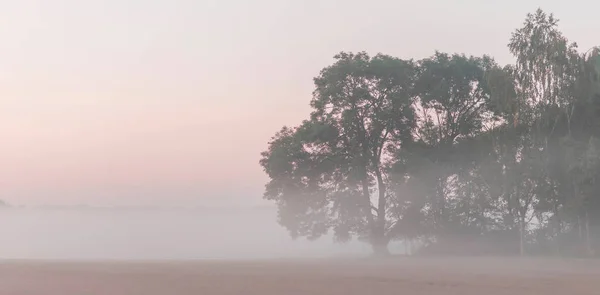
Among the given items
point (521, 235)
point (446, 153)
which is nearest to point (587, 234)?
point (521, 235)

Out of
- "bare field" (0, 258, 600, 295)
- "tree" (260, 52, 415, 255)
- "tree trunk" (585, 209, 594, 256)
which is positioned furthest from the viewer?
"tree" (260, 52, 415, 255)

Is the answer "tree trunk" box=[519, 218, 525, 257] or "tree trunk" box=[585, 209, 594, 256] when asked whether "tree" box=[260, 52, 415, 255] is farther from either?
"tree trunk" box=[585, 209, 594, 256]

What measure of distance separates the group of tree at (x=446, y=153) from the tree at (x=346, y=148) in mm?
82

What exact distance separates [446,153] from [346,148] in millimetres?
7634

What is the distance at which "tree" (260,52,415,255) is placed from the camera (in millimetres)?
43094

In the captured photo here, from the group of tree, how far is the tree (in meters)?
0.08

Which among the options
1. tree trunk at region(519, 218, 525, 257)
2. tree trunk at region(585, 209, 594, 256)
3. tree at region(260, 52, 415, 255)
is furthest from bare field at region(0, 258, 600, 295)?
tree at region(260, 52, 415, 255)

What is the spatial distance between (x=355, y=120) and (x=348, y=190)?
5453 millimetres

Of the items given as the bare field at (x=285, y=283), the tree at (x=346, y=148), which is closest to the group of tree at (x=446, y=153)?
the tree at (x=346, y=148)

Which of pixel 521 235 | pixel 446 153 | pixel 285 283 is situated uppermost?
pixel 446 153

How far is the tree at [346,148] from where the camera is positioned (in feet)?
141

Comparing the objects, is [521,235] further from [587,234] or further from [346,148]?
[346,148]

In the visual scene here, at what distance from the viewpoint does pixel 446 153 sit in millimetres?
43562

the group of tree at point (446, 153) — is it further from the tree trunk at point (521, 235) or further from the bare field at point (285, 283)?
the bare field at point (285, 283)
